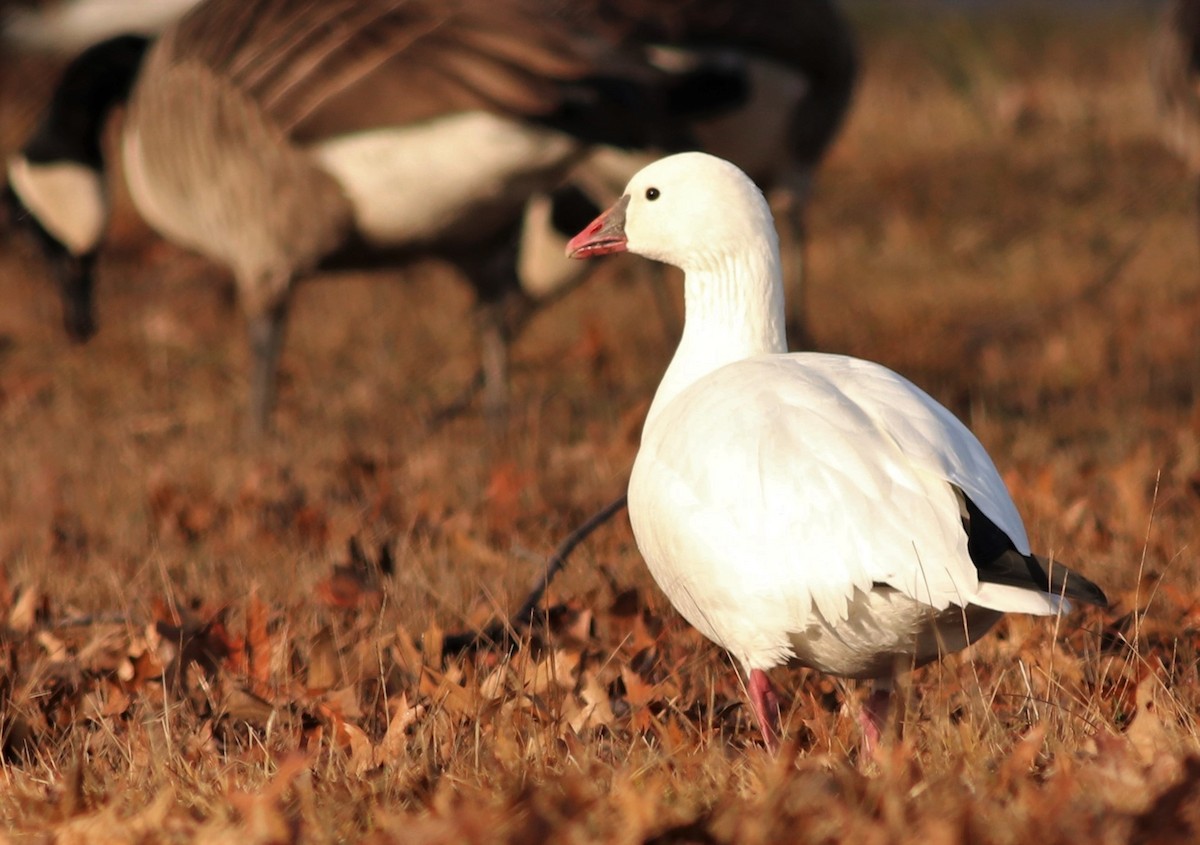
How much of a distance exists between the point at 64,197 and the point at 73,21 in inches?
153

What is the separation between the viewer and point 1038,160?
11805 mm

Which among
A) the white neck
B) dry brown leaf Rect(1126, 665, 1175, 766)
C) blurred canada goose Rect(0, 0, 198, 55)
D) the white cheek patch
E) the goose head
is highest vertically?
blurred canada goose Rect(0, 0, 198, 55)

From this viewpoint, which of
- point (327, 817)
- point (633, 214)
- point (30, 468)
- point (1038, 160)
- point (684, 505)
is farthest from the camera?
point (1038, 160)

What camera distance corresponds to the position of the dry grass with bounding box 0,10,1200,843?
2615 millimetres

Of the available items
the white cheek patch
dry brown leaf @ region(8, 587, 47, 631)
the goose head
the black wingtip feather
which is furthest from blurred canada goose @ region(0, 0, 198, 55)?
the black wingtip feather

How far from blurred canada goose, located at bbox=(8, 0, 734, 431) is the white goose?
3.02 m

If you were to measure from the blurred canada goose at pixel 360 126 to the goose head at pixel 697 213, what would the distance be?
7.68 feet

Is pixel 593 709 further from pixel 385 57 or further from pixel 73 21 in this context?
pixel 73 21

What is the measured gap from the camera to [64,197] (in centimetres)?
778

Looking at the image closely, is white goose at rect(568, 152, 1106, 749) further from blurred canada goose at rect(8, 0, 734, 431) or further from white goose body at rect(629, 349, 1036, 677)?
blurred canada goose at rect(8, 0, 734, 431)

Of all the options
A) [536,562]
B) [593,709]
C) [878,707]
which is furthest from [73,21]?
[878,707]

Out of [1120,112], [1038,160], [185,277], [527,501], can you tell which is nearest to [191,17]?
[527,501]

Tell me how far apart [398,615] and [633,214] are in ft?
3.79

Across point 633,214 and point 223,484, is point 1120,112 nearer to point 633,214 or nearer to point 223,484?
point 223,484
